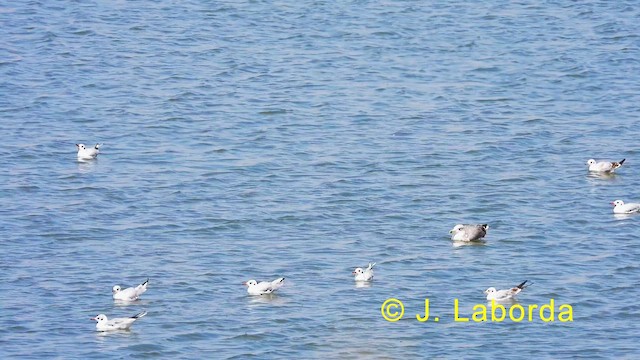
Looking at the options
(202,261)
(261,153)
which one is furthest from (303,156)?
(202,261)

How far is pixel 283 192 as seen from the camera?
29.2 meters

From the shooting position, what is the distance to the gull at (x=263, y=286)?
2273cm

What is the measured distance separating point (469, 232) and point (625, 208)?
3500mm

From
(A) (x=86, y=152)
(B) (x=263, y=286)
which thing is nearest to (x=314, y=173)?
(A) (x=86, y=152)

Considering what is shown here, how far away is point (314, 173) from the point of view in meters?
30.6

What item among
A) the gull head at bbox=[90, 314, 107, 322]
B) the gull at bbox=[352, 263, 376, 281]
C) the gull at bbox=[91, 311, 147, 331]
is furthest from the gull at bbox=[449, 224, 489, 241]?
the gull head at bbox=[90, 314, 107, 322]

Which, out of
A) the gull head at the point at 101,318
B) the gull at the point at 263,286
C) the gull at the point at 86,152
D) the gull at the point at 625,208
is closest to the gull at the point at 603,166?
the gull at the point at 625,208

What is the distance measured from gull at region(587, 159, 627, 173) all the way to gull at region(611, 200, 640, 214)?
2414 mm

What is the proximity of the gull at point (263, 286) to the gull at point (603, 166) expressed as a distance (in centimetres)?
944

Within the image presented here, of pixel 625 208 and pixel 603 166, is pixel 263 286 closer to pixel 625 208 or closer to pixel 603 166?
pixel 625 208

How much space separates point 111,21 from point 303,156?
14127 mm

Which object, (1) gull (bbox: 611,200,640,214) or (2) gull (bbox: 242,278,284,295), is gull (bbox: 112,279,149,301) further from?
(1) gull (bbox: 611,200,640,214)

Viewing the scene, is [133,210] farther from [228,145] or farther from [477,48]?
[477,48]

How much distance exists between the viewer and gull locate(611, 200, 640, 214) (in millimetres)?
27281
